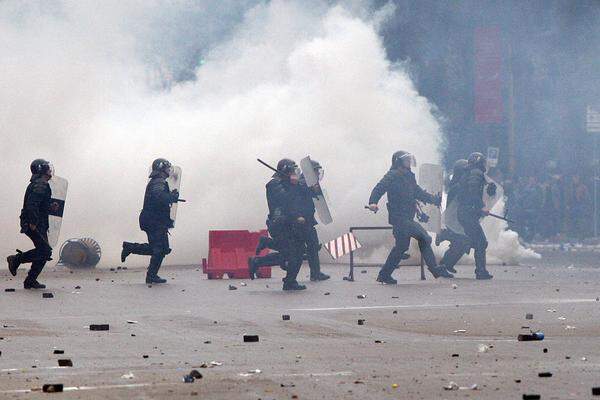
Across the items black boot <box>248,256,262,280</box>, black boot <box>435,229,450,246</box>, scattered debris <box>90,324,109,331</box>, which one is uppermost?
black boot <box>435,229,450,246</box>

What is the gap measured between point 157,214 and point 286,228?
2.25 meters

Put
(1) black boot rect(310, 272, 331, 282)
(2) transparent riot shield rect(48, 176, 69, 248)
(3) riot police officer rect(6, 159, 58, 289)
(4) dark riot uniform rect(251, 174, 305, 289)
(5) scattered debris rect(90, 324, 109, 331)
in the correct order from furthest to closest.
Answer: (1) black boot rect(310, 272, 331, 282) < (2) transparent riot shield rect(48, 176, 69, 248) < (3) riot police officer rect(6, 159, 58, 289) < (4) dark riot uniform rect(251, 174, 305, 289) < (5) scattered debris rect(90, 324, 109, 331)

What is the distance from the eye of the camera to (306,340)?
12.8 meters

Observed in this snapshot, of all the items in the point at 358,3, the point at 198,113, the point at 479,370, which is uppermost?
the point at 358,3

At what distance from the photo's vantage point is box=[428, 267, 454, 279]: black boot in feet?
72.2

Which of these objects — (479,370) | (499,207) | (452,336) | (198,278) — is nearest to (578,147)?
(499,207)

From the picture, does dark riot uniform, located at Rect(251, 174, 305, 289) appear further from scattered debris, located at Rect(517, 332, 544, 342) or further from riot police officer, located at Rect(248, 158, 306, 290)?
scattered debris, located at Rect(517, 332, 544, 342)

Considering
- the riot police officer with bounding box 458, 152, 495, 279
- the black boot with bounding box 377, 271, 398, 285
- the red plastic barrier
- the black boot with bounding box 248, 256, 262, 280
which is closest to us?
the black boot with bounding box 377, 271, 398, 285

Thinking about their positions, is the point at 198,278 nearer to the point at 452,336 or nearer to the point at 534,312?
the point at 534,312

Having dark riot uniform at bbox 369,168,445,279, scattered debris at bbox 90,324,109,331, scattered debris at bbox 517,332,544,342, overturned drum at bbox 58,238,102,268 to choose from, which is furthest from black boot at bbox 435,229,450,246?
scattered debris at bbox 517,332,544,342

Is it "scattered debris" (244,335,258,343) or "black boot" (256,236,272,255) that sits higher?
"black boot" (256,236,272,255)

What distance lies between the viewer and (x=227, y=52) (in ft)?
114

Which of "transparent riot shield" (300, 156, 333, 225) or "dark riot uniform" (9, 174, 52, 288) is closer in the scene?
"dark riot uniform" (9, 174, 52, 288)

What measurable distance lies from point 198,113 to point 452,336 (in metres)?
18.6
